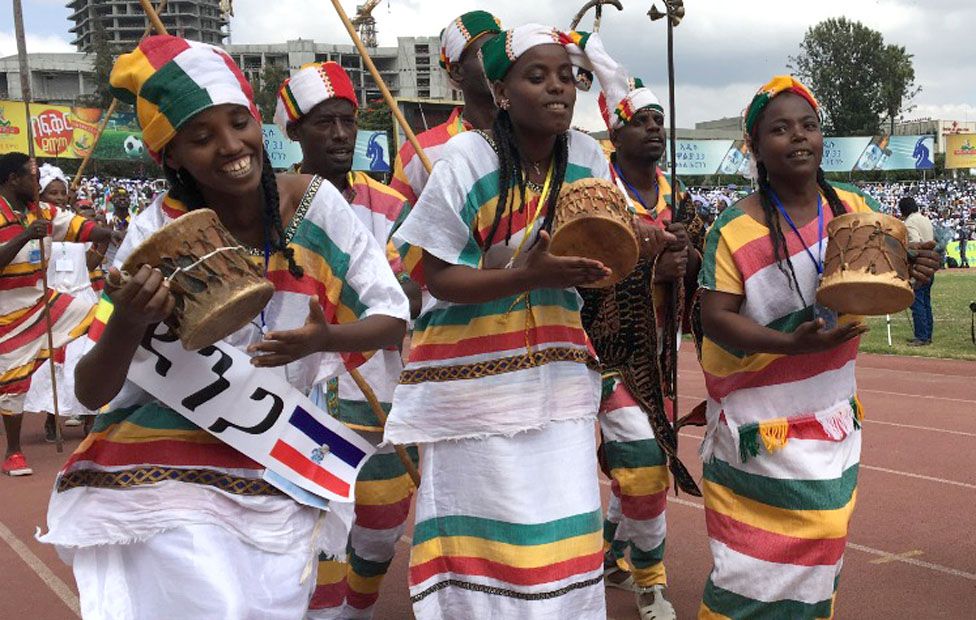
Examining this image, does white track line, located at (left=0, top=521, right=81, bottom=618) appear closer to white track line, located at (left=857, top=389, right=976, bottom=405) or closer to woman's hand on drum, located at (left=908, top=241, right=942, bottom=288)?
woman's hand on drum, located at (left=908, top=241, right=942, bottom=288)

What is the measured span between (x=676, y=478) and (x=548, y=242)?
2.07 meters

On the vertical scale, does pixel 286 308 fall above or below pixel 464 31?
below

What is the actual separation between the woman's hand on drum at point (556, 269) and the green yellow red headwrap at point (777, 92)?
1.10 meters

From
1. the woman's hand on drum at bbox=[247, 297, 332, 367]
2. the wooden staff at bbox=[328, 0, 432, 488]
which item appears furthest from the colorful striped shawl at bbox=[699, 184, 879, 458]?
the woman's hand on drum at bbox=[247, 297, 332, 367]

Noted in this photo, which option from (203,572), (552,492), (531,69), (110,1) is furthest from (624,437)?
(110,1)

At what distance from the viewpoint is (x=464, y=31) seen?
469cm

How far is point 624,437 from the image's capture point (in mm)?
4605

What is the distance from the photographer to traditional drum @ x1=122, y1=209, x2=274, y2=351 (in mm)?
2359

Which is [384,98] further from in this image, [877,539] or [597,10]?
[877,539]

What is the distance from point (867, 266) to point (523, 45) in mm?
1210

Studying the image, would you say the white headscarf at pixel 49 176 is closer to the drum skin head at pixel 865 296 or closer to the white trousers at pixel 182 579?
the white trousers at pixel 182 579

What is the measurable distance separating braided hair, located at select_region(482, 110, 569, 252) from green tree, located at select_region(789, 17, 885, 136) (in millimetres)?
71060

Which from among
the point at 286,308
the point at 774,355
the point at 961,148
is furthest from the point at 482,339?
the point at 961,148

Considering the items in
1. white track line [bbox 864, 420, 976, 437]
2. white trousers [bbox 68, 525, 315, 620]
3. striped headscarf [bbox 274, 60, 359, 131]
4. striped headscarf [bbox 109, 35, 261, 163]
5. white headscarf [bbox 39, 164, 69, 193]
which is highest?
striped headscarf [bbox 274, 60, 359, 131]
